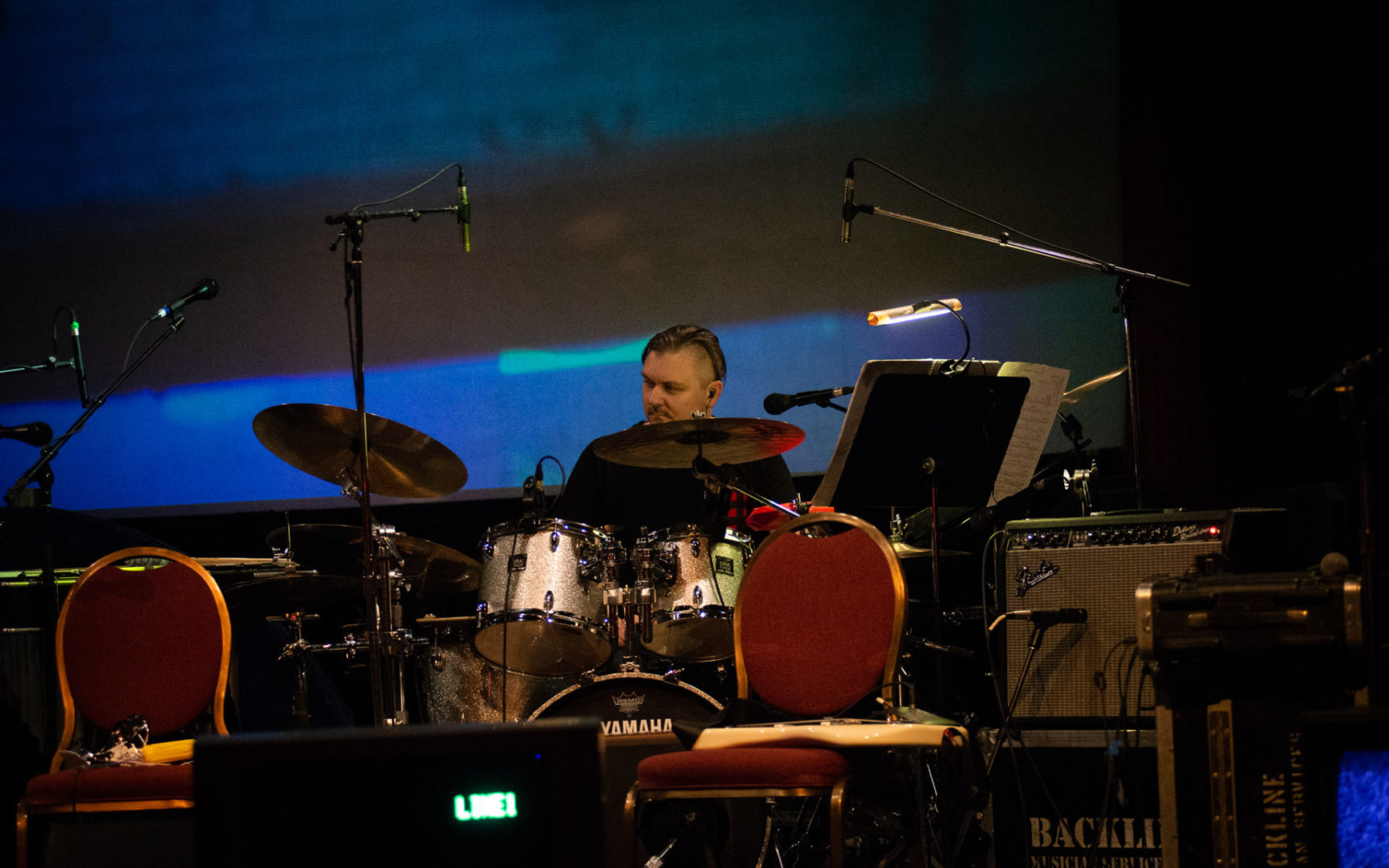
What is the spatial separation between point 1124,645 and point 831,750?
3.72 feet

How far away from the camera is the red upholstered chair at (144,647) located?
9.48 feet

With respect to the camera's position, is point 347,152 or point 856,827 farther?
point 347,152

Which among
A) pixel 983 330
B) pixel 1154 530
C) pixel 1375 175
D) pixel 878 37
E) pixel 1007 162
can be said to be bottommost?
pixel 1154 530

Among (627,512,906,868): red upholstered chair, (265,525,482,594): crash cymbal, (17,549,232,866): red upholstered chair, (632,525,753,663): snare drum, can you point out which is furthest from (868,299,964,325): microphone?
(17,549,232,866): red upholstered chair

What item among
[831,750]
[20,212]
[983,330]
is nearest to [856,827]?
[831,750]

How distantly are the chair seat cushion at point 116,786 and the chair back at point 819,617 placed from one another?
1348 millimetres

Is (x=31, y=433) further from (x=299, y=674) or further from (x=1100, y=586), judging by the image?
(x=1100, y=586)

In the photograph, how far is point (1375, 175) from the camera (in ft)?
13.4

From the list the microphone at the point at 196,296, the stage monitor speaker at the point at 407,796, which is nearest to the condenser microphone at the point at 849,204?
the microphone at the point at 196,296

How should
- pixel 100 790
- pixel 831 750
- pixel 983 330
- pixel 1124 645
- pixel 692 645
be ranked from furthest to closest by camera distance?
1. pixel 983 330
2. pixel 692 645
3. pixel 1124 645
4. pixel 100 790
5. pixel 831 750

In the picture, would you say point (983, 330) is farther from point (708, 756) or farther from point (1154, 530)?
point (708, 756)

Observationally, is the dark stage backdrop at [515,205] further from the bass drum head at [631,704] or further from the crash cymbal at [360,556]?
the bass drum head at [631,704]

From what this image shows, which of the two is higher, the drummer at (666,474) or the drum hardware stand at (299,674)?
the drummer at (666,474)

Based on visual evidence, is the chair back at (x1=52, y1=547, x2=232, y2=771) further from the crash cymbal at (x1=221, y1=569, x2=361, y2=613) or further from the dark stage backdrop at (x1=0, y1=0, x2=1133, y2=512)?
the dark stage backdrop at (x1=0, y1=0, x2=1133, y2=512)
